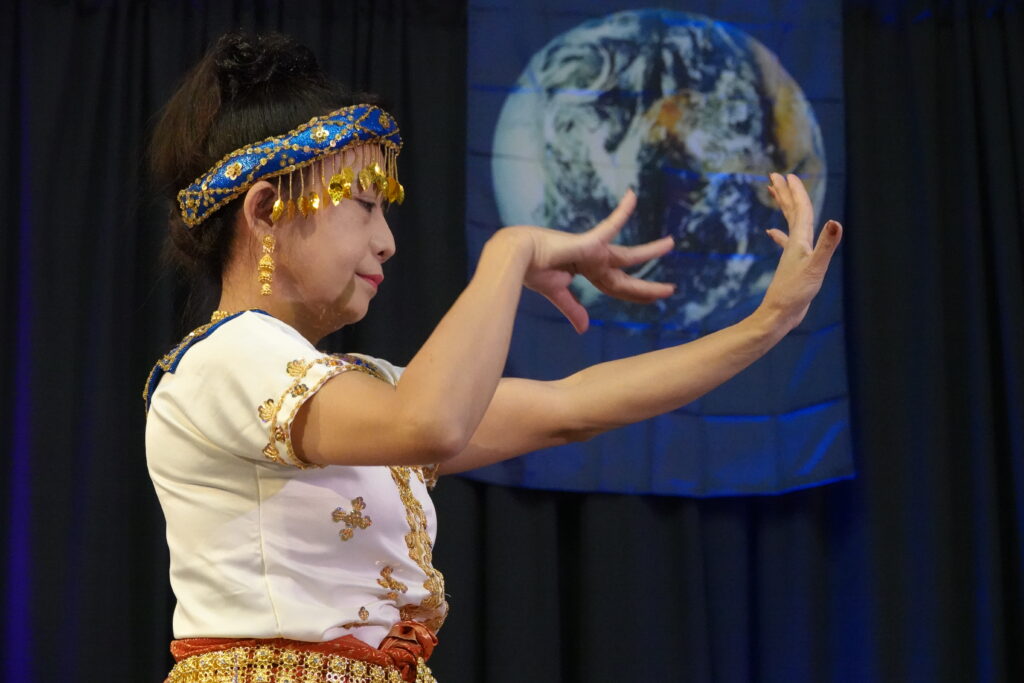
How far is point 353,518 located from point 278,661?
16 centimetres

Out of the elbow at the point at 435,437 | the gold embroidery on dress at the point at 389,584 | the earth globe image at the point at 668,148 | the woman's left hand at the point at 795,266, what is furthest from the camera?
the earth globe image at the point at 668,148

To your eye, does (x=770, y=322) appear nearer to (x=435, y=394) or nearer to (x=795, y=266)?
(x=795, y=266)

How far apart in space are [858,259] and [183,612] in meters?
2.31

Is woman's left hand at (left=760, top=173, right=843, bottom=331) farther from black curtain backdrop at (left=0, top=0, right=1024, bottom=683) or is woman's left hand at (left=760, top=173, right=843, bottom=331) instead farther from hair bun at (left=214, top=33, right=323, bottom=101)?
black curtain backdrop at (left=0, top=0, right=1024, bottom=683)

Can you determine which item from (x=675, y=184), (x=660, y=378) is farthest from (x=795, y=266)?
(x=675, y=184)

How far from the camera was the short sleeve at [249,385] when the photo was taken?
1.11 meters

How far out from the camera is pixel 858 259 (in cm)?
314

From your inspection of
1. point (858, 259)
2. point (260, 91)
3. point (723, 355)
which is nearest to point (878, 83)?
point (858, 259)

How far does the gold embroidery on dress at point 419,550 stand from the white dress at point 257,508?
0.04 m

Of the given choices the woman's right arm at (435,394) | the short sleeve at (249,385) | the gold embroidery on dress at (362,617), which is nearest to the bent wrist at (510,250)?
the woman's right arm at (435,394)

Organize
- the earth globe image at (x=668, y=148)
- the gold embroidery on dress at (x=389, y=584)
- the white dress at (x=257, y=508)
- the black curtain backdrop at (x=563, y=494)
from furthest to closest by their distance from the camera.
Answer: the earth globe image at (x=668, y=148) < the black curtain backdrop at (x=563, y=494) < the gold embroidery on dress at (x=389, y=584) < the white dress at (x=257, y=508)

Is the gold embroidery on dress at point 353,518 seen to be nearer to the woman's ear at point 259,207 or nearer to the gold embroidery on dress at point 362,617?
the gold embroidery on dress at point 362,617

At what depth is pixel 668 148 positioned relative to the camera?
3033mm

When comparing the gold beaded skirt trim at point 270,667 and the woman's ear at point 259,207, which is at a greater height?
the woman's ear at point 259,207
